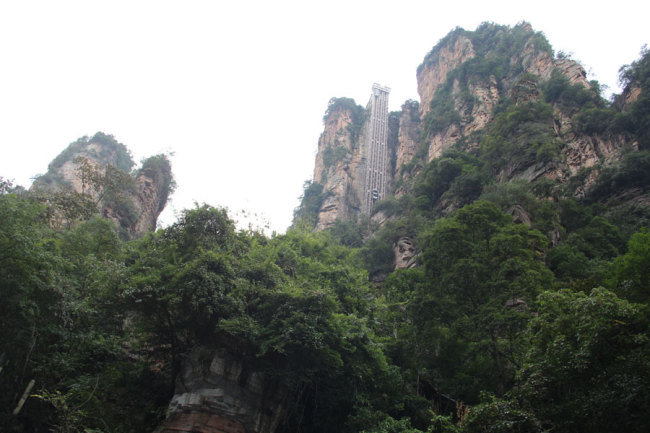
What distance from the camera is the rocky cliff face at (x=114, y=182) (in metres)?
25.5

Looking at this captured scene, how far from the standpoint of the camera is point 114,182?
25.9 m

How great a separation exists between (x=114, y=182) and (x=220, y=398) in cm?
1836

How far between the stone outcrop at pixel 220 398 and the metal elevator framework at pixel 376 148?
37.3 meters

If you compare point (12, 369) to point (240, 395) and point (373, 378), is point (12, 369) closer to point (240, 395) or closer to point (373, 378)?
point (240, 395)

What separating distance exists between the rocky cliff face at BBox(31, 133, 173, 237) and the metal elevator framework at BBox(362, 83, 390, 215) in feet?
73.7

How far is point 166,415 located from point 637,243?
43.8 ft

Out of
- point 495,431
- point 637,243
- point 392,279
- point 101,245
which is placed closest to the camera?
point 495,431

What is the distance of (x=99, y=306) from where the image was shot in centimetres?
1230

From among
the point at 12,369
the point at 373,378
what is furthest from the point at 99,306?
the point at 373,378

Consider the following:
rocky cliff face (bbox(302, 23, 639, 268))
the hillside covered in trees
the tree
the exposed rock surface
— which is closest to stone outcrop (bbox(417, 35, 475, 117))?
rocky cliff face (bbox(302, 23, 639, 268))

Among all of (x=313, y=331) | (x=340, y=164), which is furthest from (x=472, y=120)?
(x=313, y=331)

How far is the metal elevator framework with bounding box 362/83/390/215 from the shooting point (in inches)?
1997

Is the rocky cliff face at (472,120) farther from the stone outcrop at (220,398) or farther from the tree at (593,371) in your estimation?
the tree at (593,371)

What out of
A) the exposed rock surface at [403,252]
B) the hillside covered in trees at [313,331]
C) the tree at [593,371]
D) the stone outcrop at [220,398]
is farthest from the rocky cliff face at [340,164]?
the tree at [593,371]
